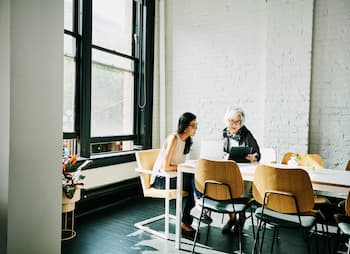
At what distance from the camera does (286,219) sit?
2.35 m

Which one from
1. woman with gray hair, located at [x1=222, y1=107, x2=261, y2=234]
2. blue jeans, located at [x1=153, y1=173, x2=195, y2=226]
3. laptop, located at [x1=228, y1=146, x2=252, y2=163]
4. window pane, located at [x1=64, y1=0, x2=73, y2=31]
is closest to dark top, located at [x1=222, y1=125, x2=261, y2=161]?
woman with gray hair, located at [x1=222, y1=107, x2=261, y2=234]

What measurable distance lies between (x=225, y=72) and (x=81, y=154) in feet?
7.40

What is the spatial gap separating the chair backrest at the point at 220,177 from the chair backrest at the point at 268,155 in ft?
3.56

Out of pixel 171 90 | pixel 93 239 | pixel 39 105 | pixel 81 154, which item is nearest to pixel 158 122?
pixel 171 90

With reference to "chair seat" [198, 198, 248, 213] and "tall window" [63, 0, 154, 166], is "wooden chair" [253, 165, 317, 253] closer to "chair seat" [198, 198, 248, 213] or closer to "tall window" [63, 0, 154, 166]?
"chair seat" [198, 198, 248, 213]

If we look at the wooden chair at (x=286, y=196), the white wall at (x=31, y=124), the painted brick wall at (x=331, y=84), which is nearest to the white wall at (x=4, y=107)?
the white wall at (x=31, y=124)

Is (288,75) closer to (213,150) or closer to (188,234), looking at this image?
(213,150)

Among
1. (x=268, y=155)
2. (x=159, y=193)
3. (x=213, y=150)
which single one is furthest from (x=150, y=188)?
(x=268, y=155)

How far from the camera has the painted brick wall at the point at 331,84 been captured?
3.66 metres

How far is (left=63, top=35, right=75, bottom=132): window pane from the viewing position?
3.75m

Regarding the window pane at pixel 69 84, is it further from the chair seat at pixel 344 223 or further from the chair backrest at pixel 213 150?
the chair seat at pixel 344 223

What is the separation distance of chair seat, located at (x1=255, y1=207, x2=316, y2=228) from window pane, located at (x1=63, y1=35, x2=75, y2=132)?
245 centimetres

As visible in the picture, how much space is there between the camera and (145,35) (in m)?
4.84

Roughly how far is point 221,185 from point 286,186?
54cm
